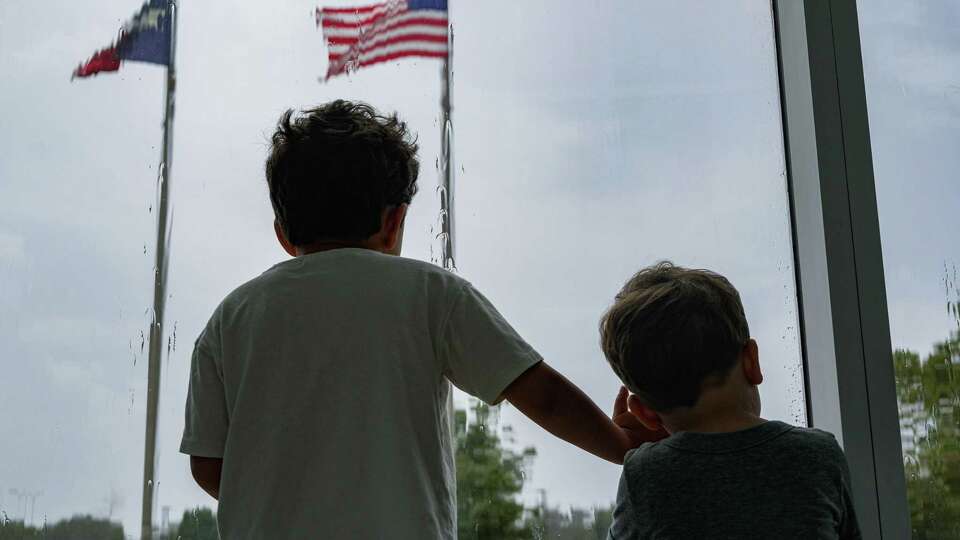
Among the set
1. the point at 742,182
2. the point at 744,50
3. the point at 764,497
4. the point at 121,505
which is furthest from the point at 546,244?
the point at 121,505

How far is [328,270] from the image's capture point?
1.16 meters

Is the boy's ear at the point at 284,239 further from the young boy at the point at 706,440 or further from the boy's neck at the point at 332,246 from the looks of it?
the young boy at the point at 706,440

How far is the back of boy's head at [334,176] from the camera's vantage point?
1.19 metres

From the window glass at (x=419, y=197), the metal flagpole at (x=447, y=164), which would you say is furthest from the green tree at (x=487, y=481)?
the metal flagpole at (x=447, y=164)

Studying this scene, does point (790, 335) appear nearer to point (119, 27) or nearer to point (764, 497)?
point (764, 497)

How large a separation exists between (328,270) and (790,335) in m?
0.84

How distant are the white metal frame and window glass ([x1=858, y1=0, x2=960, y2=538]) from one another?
57 mm

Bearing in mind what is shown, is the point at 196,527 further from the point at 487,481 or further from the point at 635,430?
the point at 635,430

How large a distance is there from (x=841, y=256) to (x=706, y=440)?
1.78ft

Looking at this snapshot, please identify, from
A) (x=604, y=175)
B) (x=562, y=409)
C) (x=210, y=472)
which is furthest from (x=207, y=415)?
(x=604, y=175)

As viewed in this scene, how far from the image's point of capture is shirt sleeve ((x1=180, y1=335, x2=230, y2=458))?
116cm

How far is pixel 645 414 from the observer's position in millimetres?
1228

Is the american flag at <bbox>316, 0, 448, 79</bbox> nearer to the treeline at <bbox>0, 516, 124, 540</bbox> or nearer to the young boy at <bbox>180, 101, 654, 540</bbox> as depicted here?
the young boy at <bbox>180, 101, 654, 540</bbox>

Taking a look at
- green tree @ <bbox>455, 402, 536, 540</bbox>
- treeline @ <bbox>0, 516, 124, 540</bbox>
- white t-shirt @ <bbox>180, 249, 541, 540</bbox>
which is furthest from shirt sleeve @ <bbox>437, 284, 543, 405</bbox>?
treeline @ <bbox>0, 516, 124, 540</bbox>
